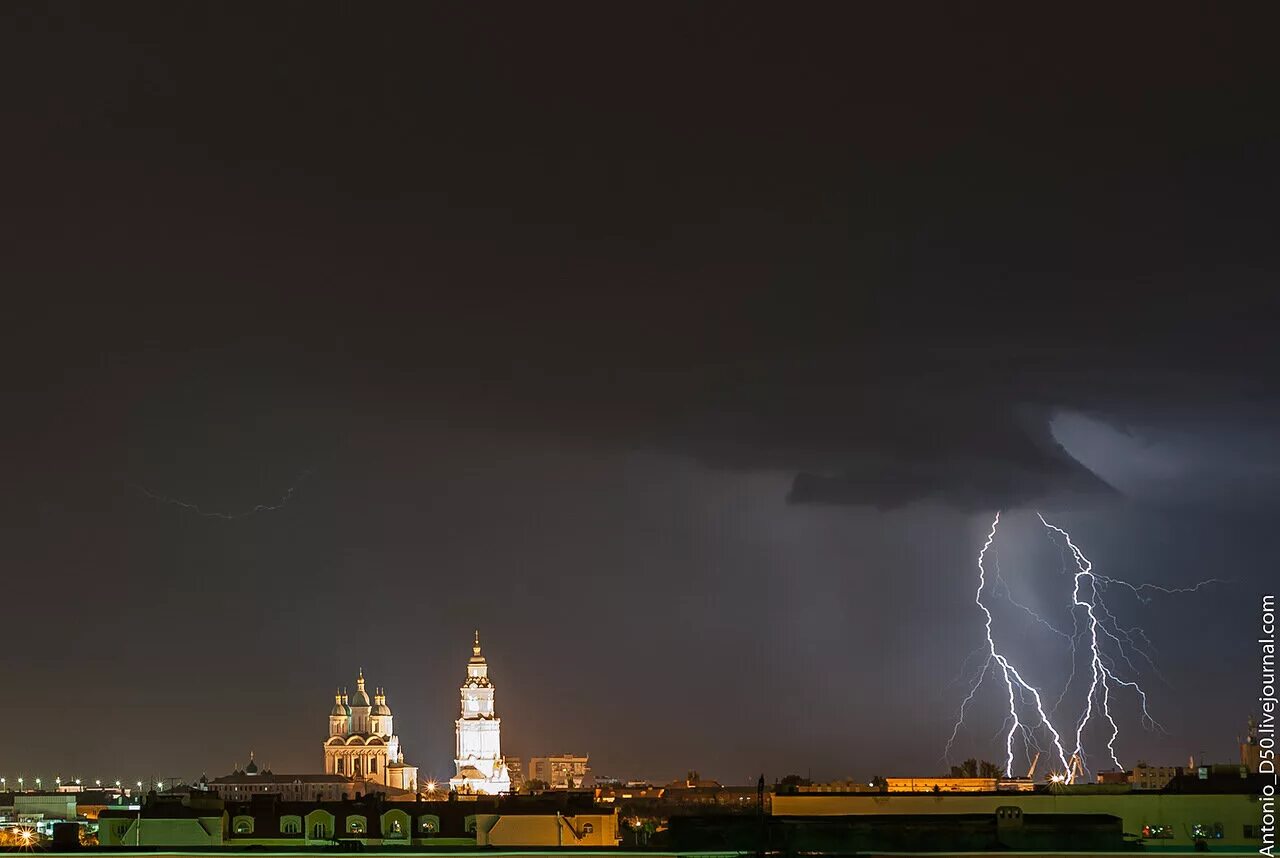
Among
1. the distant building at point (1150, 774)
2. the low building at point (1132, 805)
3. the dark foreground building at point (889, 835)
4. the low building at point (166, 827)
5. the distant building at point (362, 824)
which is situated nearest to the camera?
the dark foreground building at point (889, 835)

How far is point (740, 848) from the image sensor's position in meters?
51.0

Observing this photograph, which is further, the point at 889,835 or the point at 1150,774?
the point at 1150,774

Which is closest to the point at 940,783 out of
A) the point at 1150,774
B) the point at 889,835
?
the point at 1150,774

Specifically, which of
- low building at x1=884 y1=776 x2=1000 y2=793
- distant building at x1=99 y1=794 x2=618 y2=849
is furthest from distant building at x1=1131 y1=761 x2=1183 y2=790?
distant building at x1=99 y1=794 x2=618 y2=849

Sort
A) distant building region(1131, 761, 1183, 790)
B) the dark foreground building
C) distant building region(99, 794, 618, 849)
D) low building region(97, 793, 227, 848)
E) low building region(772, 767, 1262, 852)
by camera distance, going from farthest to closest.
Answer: distant building region(1131, 761, 1183, 790) → distant building region(99, 794, 618, 849) → low building region(97, 793, 227, 848) → low building region(772, 767, 1262, 852) → the dark foreground building

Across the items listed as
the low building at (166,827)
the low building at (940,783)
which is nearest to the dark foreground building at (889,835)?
the low building at (166,827)

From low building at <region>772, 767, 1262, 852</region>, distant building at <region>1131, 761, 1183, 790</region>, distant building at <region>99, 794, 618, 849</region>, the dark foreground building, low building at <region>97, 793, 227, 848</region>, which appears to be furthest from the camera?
distant building at <region>1131, 761, 1183, 790</region>

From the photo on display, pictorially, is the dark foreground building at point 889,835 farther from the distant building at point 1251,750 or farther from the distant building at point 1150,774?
the distant building at point 1150,774

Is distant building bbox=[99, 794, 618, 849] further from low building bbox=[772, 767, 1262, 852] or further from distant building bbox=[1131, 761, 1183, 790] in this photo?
distant building bbox=[1131, 761, 1183, 790]

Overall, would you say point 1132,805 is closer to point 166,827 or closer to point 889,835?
point 889,835

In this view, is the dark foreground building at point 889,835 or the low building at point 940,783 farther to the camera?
the low building at point 940,783

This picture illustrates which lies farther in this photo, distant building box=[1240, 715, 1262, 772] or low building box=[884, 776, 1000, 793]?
low building box=[884, 776, 1000, 793]

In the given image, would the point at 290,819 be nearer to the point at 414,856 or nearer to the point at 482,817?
the point at 482,817

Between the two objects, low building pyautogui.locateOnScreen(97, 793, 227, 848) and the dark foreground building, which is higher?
low building pyautogui.locateOnScreen(97, 793, 227, 848)
